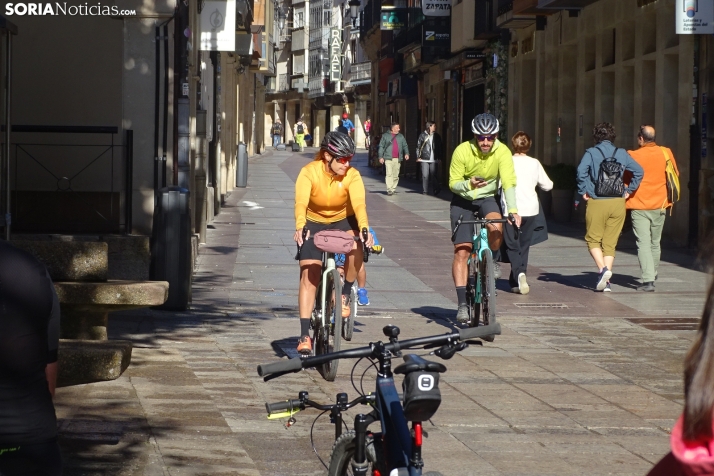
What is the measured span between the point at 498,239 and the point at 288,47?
103 metres

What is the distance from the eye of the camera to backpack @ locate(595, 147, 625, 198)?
530 inches

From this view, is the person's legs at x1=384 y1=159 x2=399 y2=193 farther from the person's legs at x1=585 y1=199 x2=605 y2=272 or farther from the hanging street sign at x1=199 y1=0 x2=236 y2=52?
the person's legs at x1=585 y1=199 x2=605 y2=272

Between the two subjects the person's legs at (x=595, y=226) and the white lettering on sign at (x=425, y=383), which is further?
the person's legs at (x=595, y=226)

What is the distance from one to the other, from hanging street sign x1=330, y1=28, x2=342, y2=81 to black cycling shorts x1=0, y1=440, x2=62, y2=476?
295 feet

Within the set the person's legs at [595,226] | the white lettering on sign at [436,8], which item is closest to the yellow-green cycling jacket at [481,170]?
the person's legs at [595,226]

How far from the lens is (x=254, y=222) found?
2259 cm

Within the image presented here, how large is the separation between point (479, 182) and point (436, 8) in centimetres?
2766

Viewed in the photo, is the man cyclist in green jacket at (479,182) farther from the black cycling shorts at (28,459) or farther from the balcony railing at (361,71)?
the balcony railing at (361,71)

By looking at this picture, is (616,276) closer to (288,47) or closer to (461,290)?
(461,290)

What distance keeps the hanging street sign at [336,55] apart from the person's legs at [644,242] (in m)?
79.6

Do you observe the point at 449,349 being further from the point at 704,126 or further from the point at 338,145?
the point at 704,126

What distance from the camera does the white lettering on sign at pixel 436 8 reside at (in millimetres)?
37531

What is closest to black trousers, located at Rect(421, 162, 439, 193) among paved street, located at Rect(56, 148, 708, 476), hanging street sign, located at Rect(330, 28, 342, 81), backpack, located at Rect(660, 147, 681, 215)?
paved street, located at Rect(56, 148, 708, 476)

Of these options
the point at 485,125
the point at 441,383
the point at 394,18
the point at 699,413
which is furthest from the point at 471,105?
the point at 699,413
